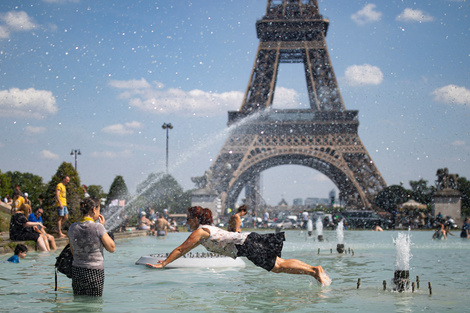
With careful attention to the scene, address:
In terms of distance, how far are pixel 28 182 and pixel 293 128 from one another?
52.9 metres

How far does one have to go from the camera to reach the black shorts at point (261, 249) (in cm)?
737

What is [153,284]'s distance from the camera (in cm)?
920

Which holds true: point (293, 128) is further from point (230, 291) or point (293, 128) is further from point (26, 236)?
point (230, 291)

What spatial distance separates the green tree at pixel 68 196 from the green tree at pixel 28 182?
61.0 m

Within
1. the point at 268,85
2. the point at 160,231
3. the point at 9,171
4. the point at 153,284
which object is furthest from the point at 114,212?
the point at 9,171

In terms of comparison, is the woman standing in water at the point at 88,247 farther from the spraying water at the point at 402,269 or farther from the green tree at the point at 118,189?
the green tree at the point at 118,189

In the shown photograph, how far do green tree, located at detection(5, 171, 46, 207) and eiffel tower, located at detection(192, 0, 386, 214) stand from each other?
3645cm

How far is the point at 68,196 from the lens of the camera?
20391mm

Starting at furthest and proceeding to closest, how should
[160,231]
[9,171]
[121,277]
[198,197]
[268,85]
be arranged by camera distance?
[9,171], [268,85], [198,197], [160,231], [121,277]

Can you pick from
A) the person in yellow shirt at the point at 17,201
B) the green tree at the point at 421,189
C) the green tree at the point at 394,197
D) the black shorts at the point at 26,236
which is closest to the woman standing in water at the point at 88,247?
the black shorts at the point at 26,236

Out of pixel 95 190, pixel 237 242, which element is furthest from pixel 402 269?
pixel 95 190

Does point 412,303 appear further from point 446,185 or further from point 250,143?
point 250,143

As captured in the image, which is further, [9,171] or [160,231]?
[9,171]

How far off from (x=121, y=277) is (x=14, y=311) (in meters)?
3.60
